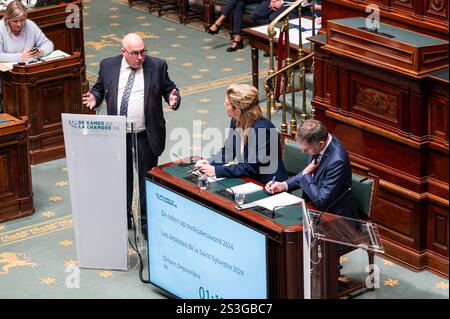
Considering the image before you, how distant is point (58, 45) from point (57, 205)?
9.06 ft

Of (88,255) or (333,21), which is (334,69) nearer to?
(333,21)

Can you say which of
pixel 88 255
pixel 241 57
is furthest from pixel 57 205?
pixel 241 57

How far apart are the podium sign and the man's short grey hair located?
57.6 inches

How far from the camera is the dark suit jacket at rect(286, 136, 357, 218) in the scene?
7.75 meters

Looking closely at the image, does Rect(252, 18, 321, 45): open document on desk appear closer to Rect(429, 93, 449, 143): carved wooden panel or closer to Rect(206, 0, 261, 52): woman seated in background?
Rect(206, 0, 261, 52): woman seated in background

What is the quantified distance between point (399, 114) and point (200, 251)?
189 centimetres

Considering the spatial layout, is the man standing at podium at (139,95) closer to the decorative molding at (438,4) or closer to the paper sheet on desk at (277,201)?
the paper sheet on desk at (277,201)

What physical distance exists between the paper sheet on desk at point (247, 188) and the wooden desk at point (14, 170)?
8.50 ft

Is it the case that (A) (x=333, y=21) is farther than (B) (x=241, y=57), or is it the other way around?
(B) (x=241, y=57)

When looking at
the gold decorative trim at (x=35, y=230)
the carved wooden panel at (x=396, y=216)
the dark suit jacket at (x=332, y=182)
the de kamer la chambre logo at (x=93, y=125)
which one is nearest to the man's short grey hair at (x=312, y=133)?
the dark suit jacket at (x=332, y=182)

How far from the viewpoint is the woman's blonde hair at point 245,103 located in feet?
26.3

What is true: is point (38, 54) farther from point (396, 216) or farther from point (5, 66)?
point (396, 216)

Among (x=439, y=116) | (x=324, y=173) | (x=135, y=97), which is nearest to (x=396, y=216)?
(x=439, y=116)
